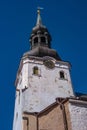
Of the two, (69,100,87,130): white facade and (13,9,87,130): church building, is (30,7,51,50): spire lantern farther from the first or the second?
(69,100,87,130): white facade

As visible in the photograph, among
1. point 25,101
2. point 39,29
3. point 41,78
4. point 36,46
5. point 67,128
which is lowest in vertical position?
point 67,128

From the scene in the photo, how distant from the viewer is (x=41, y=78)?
26234mm

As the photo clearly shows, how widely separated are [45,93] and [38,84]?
3.64 ft

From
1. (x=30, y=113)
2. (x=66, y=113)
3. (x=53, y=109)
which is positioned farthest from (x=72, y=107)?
(x=30, y=113)

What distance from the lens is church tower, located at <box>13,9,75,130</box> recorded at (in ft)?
73.0

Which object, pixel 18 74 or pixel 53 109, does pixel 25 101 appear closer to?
pixel 53 109

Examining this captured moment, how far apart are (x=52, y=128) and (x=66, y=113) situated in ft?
4.94

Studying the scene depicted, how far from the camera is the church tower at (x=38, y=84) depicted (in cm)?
2227

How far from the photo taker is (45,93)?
2494cm

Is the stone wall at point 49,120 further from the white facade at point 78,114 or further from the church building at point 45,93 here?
the white facade at point 78,114

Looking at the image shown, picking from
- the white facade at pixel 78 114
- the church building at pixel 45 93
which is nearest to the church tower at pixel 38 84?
the church building at pixel 45 93

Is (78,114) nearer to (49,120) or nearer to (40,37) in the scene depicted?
(49,120)

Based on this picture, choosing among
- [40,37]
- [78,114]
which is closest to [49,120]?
[78,114]

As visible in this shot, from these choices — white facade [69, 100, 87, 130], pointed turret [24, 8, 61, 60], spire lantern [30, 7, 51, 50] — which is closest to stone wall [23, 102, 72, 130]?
white facade [69, 100, 87, 130]
